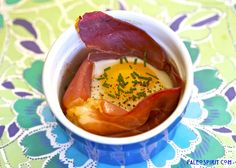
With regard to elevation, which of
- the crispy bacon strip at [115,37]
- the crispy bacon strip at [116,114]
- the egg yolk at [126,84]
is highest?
the crispy bacon strip at [115,37]

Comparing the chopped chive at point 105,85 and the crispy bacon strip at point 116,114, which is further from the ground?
the chopped chive at point 105,85

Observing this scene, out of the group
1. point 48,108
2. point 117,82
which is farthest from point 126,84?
point 48,108

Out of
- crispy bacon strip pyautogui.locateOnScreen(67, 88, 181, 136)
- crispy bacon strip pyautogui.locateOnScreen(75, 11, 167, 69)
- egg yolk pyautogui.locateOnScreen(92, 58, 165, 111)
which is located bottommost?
crispy bacon strip pyautogui.locateOnScreen(67, 88, 181, 136)

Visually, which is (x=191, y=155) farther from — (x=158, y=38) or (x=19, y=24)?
(x=19, y=24)

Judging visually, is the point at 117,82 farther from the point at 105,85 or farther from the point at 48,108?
the point at 48,108

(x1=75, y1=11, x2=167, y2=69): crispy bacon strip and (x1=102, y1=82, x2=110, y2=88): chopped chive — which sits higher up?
(x1=75, y1=11, x2=167, y2=69): crispy bacon strip
